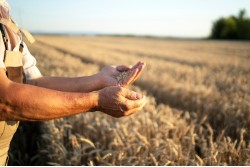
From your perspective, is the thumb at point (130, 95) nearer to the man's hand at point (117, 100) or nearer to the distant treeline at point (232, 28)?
the man's hand at point (117, 100)

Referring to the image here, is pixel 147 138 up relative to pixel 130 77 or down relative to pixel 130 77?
down

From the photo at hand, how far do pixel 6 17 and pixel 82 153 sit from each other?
5.82 ft

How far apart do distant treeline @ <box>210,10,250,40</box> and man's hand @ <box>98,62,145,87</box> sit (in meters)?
75.1

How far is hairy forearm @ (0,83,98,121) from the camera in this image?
5.19ft

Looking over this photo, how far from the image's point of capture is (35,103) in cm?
162

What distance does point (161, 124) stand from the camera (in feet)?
14.0

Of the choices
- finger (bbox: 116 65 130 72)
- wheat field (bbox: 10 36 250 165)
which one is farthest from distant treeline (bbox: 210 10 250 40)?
finger (bbox: 116 65 130 72)

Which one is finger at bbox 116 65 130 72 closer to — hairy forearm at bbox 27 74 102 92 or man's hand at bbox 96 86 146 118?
hairy forearm at bbox 27 74 102 92

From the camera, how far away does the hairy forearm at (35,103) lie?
1.58 metres

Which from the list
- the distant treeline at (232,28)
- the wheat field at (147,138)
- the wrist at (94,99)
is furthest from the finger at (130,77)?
the distant treeline at (232,28)

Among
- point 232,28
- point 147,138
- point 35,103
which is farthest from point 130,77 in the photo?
point 232,28

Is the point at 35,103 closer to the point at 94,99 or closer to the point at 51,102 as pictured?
the point at 51,102

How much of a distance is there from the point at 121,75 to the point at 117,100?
57 cm

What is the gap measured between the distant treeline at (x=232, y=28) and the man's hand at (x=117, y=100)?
75.7 m
